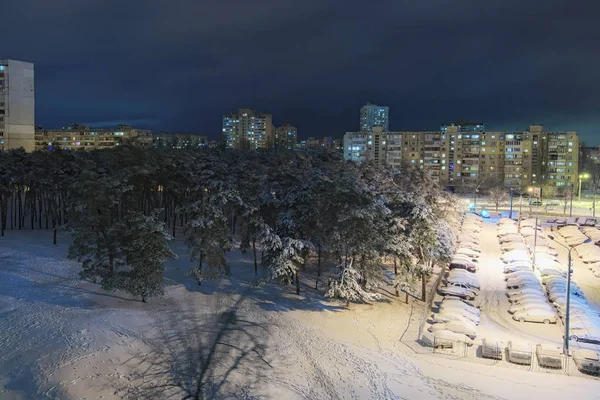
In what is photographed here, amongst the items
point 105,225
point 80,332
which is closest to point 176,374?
point 80,332

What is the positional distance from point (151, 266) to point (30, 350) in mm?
6600

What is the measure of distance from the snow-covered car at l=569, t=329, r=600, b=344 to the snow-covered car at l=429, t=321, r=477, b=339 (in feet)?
15.8

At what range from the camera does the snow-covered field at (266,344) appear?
18297 mm

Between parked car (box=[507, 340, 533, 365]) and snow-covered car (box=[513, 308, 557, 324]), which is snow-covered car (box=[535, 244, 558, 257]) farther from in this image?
parked car (box=[507, 340, 533, 365])


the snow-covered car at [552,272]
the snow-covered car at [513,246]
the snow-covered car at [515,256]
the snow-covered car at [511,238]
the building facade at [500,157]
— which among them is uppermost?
the building facade at [500,157]

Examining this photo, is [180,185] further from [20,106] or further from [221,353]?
[20,106]

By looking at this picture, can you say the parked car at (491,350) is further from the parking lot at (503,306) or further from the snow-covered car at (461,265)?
the snow-covered car at (461,265)

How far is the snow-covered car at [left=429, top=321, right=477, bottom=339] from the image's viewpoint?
81.2 feet

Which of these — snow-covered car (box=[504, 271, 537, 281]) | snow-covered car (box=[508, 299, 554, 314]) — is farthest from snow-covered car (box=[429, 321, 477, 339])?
snow-covered car (box=[504, 271, 537, 281])

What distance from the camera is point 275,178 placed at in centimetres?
3878

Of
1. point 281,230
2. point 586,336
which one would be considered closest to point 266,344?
point 281,230

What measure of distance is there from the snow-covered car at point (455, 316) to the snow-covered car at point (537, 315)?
2.99m

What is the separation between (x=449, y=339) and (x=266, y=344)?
905cm

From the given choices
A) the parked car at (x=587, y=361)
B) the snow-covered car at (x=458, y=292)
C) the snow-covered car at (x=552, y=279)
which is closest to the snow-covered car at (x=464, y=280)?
the snow-covered car at (x=458, y=292)
